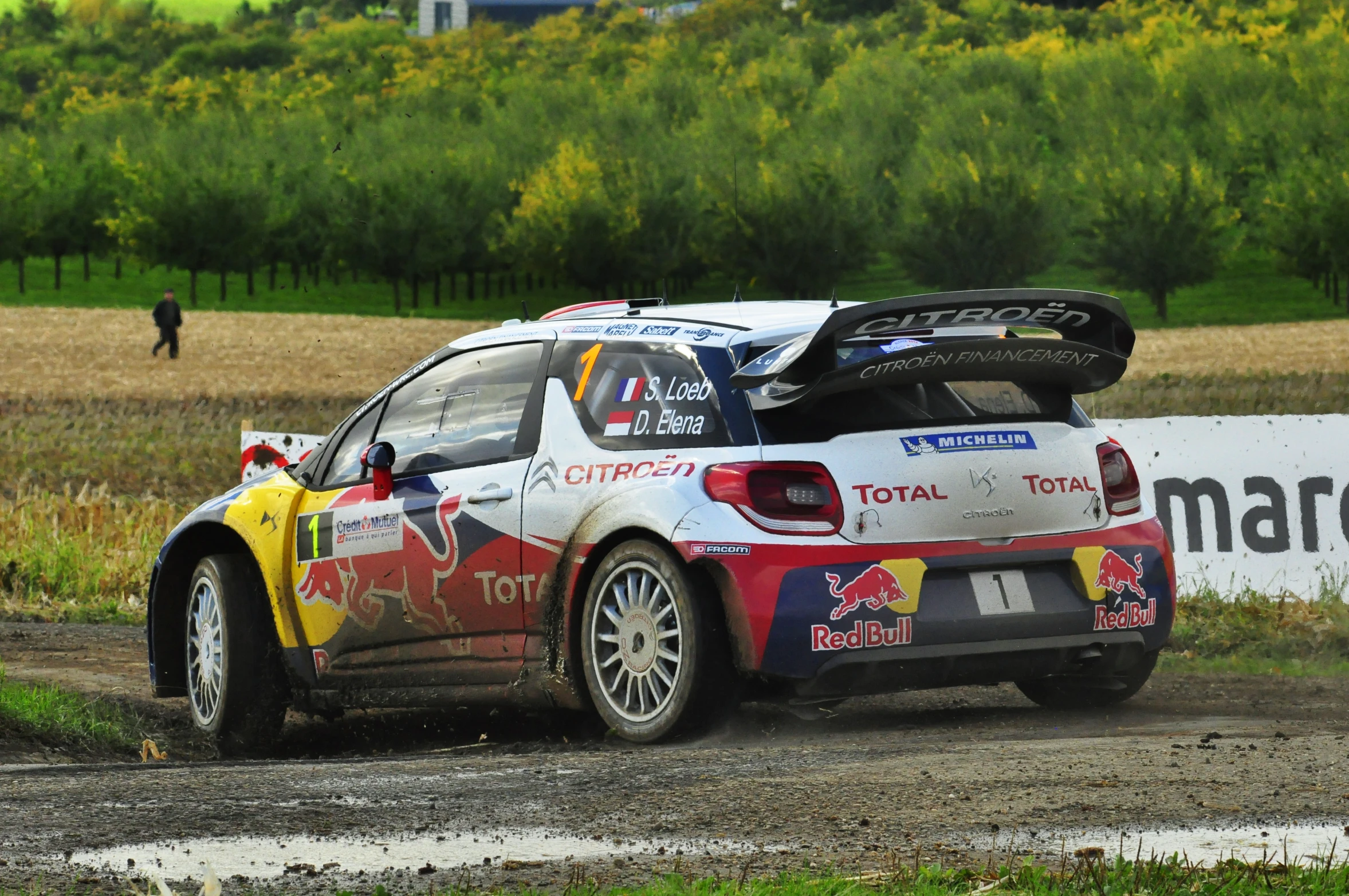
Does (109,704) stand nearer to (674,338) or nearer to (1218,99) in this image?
(674,338)

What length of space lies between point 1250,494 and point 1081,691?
379 centimetres

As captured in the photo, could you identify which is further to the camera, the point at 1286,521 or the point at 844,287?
the point at 844,287

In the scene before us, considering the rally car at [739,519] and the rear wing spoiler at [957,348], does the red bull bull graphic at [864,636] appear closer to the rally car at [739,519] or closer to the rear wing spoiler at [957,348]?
the rally car at [739,519]

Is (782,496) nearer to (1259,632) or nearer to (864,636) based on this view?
(864,636)

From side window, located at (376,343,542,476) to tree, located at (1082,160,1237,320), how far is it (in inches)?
3431

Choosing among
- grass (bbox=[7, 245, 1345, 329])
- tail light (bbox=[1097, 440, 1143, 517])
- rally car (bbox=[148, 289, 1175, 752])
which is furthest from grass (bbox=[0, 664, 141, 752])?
grass (bbox=[7, 245, 1345, 329])

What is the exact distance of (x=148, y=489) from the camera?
23516 millimetres

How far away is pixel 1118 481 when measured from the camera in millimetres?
7160

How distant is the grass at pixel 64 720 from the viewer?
27.0 ft

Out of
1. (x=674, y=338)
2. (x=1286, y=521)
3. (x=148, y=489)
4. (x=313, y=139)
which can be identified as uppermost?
(x=313, y=139)

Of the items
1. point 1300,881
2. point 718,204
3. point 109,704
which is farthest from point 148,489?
point 718,204

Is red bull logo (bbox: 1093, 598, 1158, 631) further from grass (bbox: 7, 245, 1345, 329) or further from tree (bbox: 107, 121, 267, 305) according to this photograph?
tree (bbox: 107, 121, 267, 305)

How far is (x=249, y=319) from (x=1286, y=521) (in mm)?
75868

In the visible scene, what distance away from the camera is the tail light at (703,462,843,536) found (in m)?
6.46
